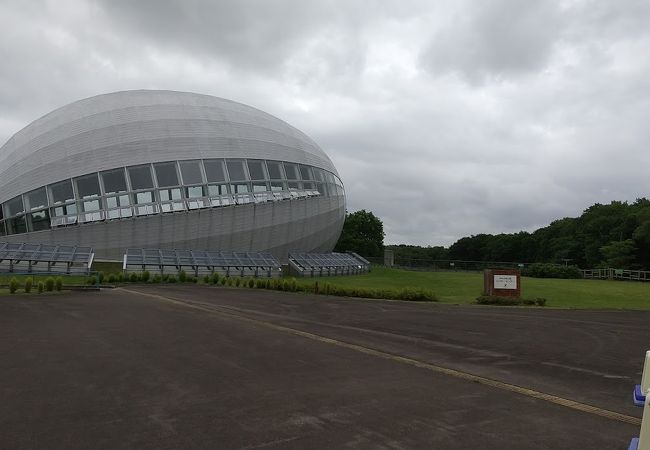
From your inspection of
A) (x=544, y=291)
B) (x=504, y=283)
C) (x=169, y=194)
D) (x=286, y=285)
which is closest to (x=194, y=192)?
(x=169, y=194)

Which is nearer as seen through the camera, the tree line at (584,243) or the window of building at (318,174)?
the window of building at (318,174)

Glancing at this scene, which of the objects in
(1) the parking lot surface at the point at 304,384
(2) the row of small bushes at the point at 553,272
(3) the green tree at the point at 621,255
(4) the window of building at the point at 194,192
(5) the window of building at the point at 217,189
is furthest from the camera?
(3) the green tree at the point at 621,255

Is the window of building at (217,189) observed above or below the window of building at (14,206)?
above

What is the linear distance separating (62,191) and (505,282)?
28.3m

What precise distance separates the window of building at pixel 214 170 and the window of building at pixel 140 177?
13.5ft

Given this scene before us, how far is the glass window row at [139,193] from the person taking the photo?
33344mm

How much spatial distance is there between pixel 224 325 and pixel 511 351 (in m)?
6.58

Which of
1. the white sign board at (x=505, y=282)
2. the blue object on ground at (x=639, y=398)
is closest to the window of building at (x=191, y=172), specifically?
the white sign board at (x=505, y=282)

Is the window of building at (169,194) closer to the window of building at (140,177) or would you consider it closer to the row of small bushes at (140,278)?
the window of building at (140,177)

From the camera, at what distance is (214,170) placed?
37.8 metres

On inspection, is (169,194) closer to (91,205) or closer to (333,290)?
(91,205)

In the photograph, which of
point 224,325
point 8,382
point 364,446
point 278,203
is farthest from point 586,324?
point 278,203

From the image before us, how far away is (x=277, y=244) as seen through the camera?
136 ft

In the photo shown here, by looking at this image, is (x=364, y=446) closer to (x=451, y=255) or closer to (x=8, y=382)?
(x=8, y=382)
